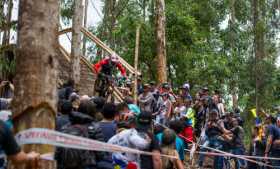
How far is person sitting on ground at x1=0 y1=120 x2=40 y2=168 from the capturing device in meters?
3.11

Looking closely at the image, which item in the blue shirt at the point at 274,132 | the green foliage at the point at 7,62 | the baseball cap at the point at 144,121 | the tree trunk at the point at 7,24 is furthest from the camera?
the tree trunk at the point at 7,24

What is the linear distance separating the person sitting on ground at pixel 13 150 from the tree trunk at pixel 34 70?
2.9 inches

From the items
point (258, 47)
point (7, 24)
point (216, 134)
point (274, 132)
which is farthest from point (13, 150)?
point (258, 47)

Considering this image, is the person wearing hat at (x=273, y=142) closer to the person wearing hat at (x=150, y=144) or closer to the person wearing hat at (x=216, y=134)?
A: the person wearing hat at (x=216, y=134)

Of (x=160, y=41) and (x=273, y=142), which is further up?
(x=160, y=41)

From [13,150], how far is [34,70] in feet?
1.81

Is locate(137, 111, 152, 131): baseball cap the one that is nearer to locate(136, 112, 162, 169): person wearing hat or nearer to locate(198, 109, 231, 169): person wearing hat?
locate(136, 112, 162, 169): person wearing hat

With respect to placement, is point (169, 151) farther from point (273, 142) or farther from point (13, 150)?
point (273, 142)

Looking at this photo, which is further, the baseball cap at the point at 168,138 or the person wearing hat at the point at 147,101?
the person wearing hat at the point at 147,101

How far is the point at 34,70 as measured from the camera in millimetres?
3180

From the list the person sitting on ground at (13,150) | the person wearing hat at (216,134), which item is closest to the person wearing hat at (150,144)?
the person sitting on ground at (13,150)

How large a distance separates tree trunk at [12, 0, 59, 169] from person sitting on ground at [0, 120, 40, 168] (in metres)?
0.07

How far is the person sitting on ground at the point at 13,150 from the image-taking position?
3.11m

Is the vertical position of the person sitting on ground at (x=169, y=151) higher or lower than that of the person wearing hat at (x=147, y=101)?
lower
